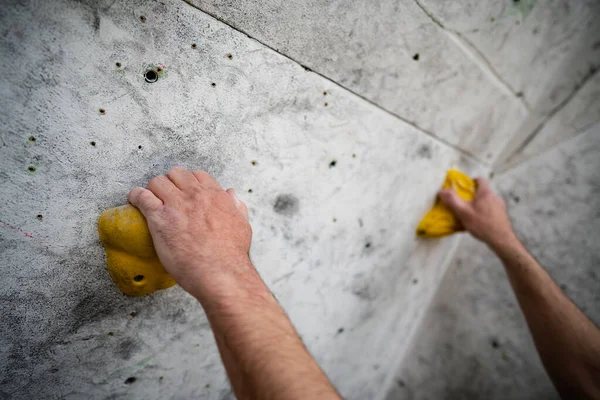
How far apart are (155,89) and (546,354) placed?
145 centimetres

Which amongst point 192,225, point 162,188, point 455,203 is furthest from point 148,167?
point 455,203

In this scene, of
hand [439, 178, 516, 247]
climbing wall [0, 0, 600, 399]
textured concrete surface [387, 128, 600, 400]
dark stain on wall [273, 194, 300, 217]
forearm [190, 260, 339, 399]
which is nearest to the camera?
forearm [190, 260, 339, 399]

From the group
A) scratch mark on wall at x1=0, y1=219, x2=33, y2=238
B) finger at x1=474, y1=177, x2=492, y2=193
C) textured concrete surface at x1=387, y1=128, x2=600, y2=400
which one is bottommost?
textured concrete surface at x1=387, y1=128, x2=600, y2=400

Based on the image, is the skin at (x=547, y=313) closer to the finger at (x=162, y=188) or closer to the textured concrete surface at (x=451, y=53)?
the textured concrete surface at (x=451, y=53)

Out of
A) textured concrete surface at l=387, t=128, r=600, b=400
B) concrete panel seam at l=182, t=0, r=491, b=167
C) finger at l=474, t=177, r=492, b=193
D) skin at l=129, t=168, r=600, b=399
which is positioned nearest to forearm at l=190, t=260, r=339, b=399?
skin at l=129, t=168, r=600, b=399

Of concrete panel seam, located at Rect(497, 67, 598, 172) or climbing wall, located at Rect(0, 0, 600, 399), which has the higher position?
climbing wall, located at Rect(0, 0, 600, 399)

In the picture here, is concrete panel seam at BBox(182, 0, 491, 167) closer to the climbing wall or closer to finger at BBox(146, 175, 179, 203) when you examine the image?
the climbing wall

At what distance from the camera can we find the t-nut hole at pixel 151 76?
634 mm

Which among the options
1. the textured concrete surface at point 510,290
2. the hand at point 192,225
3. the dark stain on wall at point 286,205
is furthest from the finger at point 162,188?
the textured concrete surface at point 510,290

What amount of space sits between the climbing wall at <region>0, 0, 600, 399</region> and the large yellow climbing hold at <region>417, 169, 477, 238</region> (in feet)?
0.24

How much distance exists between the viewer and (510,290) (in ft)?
4.85

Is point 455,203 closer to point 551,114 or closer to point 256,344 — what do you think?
point 551,114

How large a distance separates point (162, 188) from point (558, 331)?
1280 mm

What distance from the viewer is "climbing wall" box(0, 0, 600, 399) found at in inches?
22.9
